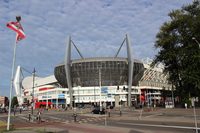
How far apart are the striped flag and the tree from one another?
29.9 m

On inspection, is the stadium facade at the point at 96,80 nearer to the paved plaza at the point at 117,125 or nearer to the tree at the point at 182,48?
the tree at the point at 182,48

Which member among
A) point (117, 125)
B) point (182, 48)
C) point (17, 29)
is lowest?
point (117, 125)

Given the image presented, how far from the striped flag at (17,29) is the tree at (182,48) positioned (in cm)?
2989

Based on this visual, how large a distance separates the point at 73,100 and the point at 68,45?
108 ft

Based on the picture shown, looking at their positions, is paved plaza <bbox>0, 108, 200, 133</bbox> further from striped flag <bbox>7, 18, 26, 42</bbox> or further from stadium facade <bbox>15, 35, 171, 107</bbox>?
stadium facade <bbox>15, 35, 171, 107</bbox>

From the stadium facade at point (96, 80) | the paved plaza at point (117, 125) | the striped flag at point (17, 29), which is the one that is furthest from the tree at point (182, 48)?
the stadium facade at point (96, 80)

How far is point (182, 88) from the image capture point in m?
59.7

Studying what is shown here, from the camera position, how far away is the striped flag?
92.7 ft

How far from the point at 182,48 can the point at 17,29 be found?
115 ft

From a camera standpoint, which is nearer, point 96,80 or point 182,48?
point 182,48

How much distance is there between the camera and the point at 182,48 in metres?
54.8

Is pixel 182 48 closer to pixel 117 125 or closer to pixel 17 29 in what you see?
pixel 117 125

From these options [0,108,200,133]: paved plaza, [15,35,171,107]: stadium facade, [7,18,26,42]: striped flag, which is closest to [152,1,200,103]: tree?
[0,108,200,133]: paved plaza

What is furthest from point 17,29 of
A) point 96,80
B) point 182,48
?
point 96,80
